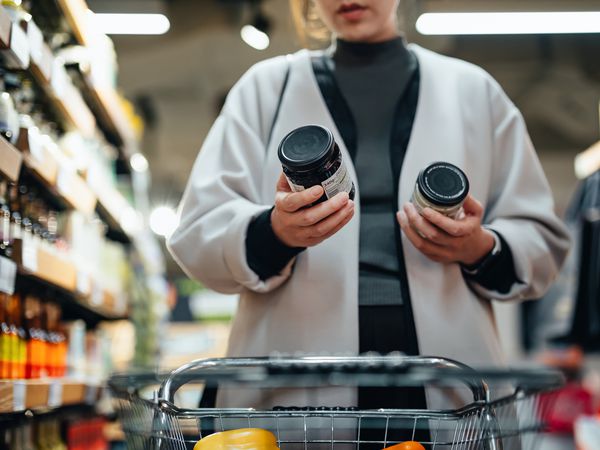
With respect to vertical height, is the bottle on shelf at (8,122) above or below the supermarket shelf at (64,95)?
below

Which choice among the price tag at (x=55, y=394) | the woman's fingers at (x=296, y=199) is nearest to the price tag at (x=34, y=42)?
the price tag at (x=55, y=394)


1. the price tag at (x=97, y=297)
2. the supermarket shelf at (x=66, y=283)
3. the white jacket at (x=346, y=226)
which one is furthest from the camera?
the price tag at (x=97, y=297)

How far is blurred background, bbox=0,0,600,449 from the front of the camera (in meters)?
2.34

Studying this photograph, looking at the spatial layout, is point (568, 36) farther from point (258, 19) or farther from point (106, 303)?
point (106, 303)

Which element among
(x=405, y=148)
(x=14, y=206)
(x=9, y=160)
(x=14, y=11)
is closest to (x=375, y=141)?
(x=405, y=148)

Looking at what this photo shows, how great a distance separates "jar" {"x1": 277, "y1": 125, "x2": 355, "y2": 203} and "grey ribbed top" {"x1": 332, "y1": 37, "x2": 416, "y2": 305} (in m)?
0.29

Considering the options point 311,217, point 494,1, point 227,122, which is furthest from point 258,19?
point 311,217

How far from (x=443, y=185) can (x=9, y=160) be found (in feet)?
3.40

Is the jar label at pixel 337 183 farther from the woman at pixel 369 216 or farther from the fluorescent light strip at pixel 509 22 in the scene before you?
the fluorescent light strip at pixel 509 22

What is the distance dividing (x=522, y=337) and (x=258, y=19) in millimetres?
3720

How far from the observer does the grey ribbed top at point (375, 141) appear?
5.04ft

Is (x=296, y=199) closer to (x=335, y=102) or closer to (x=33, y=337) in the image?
(x=335, y=102)

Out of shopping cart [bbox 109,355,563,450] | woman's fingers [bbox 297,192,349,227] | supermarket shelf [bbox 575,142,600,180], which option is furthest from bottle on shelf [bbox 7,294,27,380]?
supermarket shelf [bbox 575,142,600,180]

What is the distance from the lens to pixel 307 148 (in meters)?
1.25
